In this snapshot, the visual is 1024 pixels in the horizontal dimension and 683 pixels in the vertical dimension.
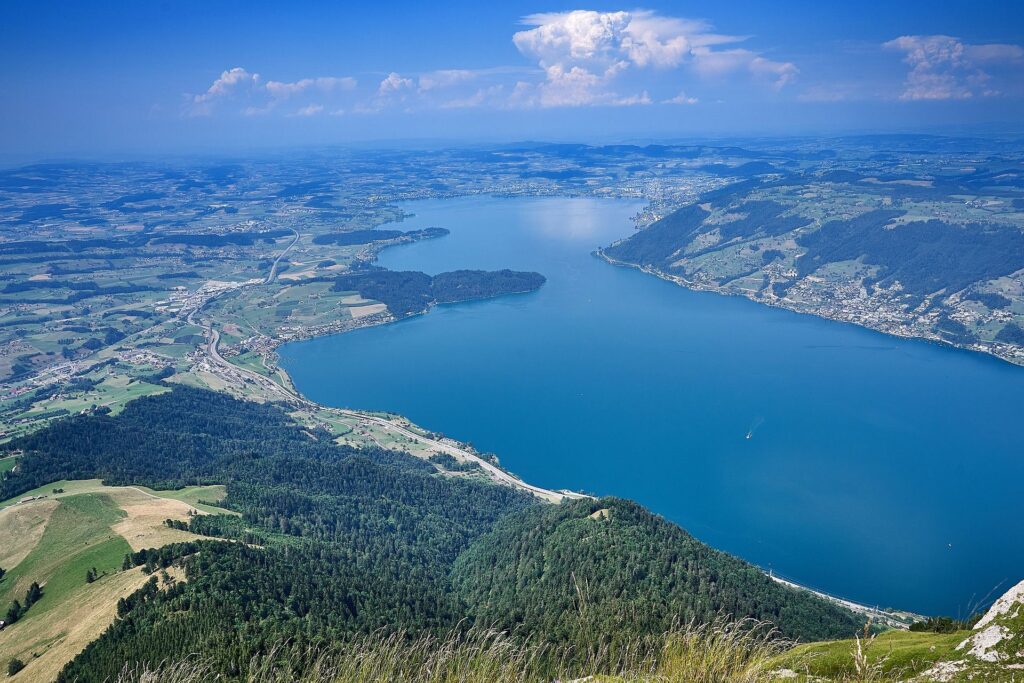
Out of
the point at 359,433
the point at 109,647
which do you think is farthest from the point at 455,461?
the point at 109,647

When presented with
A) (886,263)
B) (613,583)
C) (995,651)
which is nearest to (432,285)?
(886,263)

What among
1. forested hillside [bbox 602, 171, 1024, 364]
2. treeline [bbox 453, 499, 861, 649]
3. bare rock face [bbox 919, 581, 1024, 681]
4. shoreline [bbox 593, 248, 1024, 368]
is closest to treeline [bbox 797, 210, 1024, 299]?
forested hillside [bbox 602, 171, 1024, 364]

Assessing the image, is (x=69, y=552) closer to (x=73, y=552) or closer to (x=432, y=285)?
(x=73, y=552)

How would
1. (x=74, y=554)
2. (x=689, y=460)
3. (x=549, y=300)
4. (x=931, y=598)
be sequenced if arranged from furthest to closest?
(x=549, y=300), (x=689, y=460), (x=931, y=598), (x=74, y=554)

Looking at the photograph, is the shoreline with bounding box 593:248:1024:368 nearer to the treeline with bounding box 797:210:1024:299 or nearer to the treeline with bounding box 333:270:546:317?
the treeline with bounding box 797:210:1024:299

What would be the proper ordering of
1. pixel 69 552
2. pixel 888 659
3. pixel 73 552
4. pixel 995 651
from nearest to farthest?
pixel 995 651 < pixel 888 659 < pixel 73 552 < pixel 69 552

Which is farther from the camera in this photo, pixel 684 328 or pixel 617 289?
pixel 617 289

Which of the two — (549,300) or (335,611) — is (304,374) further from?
(335,611)
